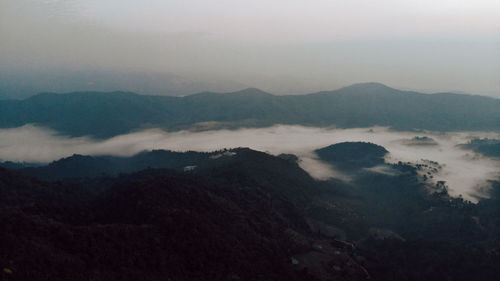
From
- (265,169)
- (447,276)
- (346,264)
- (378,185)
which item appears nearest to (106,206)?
(346,264)

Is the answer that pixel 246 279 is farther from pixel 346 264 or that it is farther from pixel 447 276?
pixel 447 276

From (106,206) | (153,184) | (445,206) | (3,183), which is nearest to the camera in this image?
(106,206)

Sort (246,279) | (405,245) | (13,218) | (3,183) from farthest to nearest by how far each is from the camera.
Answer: (405,245) < (3,183) < (246,279) < (13,218)

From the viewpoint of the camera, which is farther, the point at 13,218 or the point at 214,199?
the point at 214,199

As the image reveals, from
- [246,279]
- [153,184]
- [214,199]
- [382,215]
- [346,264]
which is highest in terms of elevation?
[153,184]

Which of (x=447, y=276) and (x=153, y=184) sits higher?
(x=153, y=184)

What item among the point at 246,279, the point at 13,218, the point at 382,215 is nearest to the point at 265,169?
the point at 382,215

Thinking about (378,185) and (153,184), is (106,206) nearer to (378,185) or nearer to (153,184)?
(153,184)
